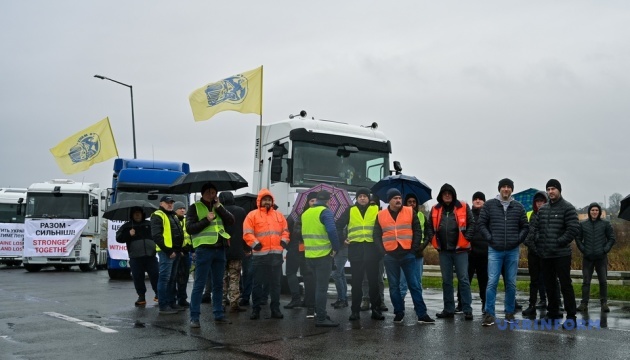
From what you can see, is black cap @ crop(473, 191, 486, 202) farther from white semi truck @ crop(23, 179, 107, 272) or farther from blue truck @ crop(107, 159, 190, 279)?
white semi truck @ crop(23, 179, 107, 272)

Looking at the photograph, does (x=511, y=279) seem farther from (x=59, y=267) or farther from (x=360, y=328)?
(x=59, y=267)

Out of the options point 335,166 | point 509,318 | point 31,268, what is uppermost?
point 335,166

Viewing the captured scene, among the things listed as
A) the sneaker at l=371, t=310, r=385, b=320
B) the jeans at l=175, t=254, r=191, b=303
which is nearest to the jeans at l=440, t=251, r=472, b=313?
the sneaker at l=371, t=310, r=385, b=320

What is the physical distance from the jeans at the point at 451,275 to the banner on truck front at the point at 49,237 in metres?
17.8

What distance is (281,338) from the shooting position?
836 centimetres

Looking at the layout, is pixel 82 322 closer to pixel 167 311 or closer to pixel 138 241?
pixel 167 311

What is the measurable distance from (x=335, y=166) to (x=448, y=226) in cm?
514

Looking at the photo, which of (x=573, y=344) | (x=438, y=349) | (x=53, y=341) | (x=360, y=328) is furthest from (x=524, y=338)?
(x=53, y=341)

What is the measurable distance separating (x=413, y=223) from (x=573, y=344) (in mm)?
2898

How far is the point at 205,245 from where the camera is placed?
9.58m

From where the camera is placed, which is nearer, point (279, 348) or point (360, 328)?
point (279, 348)

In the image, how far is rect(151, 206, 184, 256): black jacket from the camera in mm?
11211

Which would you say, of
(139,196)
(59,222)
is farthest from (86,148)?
(139,196)

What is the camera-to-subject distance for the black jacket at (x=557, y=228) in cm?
954
